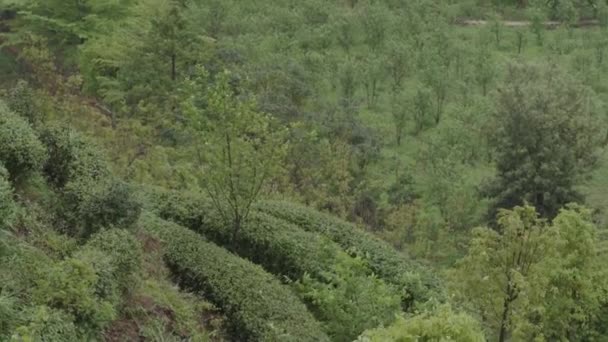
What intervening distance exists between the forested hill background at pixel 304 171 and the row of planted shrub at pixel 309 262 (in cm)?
4

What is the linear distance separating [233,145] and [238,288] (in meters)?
2.50

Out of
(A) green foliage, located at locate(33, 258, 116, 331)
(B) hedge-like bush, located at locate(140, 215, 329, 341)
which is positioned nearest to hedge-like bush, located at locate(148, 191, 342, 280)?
(B) hedge-like bush, located at locate(140, 215, 329, 341)

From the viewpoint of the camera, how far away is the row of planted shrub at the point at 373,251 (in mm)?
14828

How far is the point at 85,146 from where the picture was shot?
48.0 feet

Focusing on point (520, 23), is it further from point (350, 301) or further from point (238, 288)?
point (350, 301)

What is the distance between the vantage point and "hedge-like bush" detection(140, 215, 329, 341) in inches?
517

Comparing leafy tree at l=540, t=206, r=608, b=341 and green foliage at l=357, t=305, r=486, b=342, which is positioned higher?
green foliage at l=357, t=305, r=486, b=342

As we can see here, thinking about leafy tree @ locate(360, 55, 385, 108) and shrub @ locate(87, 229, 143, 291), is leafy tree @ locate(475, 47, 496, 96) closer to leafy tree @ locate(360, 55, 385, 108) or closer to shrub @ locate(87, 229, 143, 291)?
leafy tree @ locate(360, 55, 385, 108)

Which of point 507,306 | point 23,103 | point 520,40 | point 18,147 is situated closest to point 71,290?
point 18,147

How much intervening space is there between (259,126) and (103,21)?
50.5ft

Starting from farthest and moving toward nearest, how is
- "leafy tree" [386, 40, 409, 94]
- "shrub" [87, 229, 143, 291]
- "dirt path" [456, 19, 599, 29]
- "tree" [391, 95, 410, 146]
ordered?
"dirt path" [456, 19, 599, 29] → "leafy tree" [386, 40, 409, 94] → "tree" [391, 95, 410, 146] → "shrub" [87, 229, 143, 291]

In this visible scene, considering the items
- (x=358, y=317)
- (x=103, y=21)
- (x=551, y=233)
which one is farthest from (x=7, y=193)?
(x=103, y=21)

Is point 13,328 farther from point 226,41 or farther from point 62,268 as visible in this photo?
point 226,41

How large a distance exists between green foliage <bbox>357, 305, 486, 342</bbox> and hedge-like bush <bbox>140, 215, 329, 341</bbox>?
4.34 m
